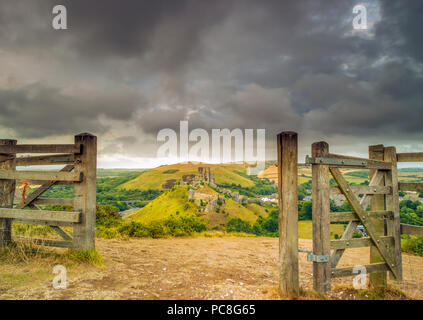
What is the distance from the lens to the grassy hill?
66250 mm

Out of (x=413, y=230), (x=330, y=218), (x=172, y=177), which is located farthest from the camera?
(x=172, y=177)

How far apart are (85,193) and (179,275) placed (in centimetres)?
296

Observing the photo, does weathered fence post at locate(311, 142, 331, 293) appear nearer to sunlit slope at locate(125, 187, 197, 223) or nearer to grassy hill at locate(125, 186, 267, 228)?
grassy hill at locate(125, 186, 267, 228)

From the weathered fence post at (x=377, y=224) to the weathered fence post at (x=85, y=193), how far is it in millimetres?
6514

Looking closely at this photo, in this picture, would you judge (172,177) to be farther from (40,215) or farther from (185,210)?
(40,215)

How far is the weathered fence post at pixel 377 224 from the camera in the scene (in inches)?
207

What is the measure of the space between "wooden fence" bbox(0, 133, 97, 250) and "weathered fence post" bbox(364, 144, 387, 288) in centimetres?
651

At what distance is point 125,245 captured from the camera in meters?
8.41

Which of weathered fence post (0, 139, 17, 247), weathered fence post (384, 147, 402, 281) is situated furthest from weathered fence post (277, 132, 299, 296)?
weathered fence post (0, 139, 17, 247)

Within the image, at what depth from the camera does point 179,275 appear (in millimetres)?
5543

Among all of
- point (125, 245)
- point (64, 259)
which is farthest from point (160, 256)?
point (64, 259)

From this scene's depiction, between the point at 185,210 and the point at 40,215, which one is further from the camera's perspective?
the point at 185,210

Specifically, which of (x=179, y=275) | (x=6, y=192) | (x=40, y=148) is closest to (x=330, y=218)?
(x=179, y=275)

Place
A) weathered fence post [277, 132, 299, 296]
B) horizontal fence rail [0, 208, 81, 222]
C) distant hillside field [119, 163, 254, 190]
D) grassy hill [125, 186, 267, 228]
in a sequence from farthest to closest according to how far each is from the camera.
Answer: distant hillside field [119, 163, 254, 190] → grassy hill [125, 186, 267, 228] → horizontal fence rail [0, 208, 81, 222] → weathered fence post [277, 132, 299, 296]
